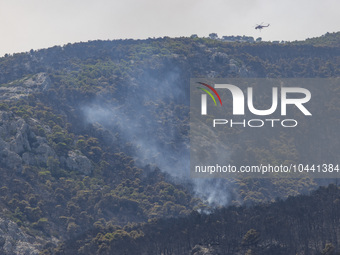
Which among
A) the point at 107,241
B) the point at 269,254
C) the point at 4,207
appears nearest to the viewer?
the point at 269,254

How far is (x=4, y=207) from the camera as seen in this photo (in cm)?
19038

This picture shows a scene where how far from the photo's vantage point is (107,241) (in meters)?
166

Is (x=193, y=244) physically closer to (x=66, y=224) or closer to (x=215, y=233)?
(x=215, y=233)

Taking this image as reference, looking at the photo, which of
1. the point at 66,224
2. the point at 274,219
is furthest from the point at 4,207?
the point at 274,219

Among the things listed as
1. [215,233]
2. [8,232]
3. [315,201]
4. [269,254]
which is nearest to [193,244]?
[215,233]

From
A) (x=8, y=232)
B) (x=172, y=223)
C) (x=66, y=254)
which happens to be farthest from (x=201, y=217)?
(x=8, y=232)

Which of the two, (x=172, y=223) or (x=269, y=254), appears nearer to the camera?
(x=269, y=254)

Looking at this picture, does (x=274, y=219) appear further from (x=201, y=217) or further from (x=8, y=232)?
(x=8, y=232)

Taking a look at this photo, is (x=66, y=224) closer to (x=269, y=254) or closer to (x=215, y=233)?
(x=215, y=233)

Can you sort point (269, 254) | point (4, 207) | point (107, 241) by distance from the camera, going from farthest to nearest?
point (4, 207)
point (107, 241)
point (269, 254)

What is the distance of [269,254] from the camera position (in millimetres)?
153750

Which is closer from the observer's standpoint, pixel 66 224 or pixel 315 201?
pixel 315 201

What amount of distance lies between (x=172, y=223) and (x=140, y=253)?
1425 centimetres

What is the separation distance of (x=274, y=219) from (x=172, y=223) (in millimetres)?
21398
